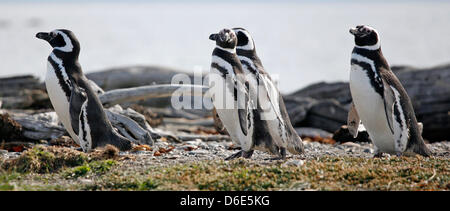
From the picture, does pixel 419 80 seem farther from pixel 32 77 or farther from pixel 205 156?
pixel 32 77

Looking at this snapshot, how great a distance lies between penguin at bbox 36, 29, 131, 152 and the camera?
28.1ft

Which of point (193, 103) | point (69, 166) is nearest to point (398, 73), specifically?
point (193, 103)

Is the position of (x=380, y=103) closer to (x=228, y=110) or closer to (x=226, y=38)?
(x=228, y=110)

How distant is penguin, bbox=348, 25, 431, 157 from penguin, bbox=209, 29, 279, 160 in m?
1.39

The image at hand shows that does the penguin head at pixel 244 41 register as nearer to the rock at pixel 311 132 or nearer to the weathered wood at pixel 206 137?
the weathered wood at pixel 206 137

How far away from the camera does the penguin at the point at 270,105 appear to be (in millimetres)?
8148

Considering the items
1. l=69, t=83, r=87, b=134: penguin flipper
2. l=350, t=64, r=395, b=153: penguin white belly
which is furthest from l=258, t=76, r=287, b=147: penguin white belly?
l=69, t=83, r=87, b=134: penguin flipper

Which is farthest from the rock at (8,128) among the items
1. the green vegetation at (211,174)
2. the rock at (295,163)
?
the rock at (295,163)

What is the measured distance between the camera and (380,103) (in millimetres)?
8375

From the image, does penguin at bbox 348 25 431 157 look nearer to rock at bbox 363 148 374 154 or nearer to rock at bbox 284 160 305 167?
rock at bbox 363 148 374 154

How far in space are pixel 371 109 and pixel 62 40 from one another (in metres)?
4.25
